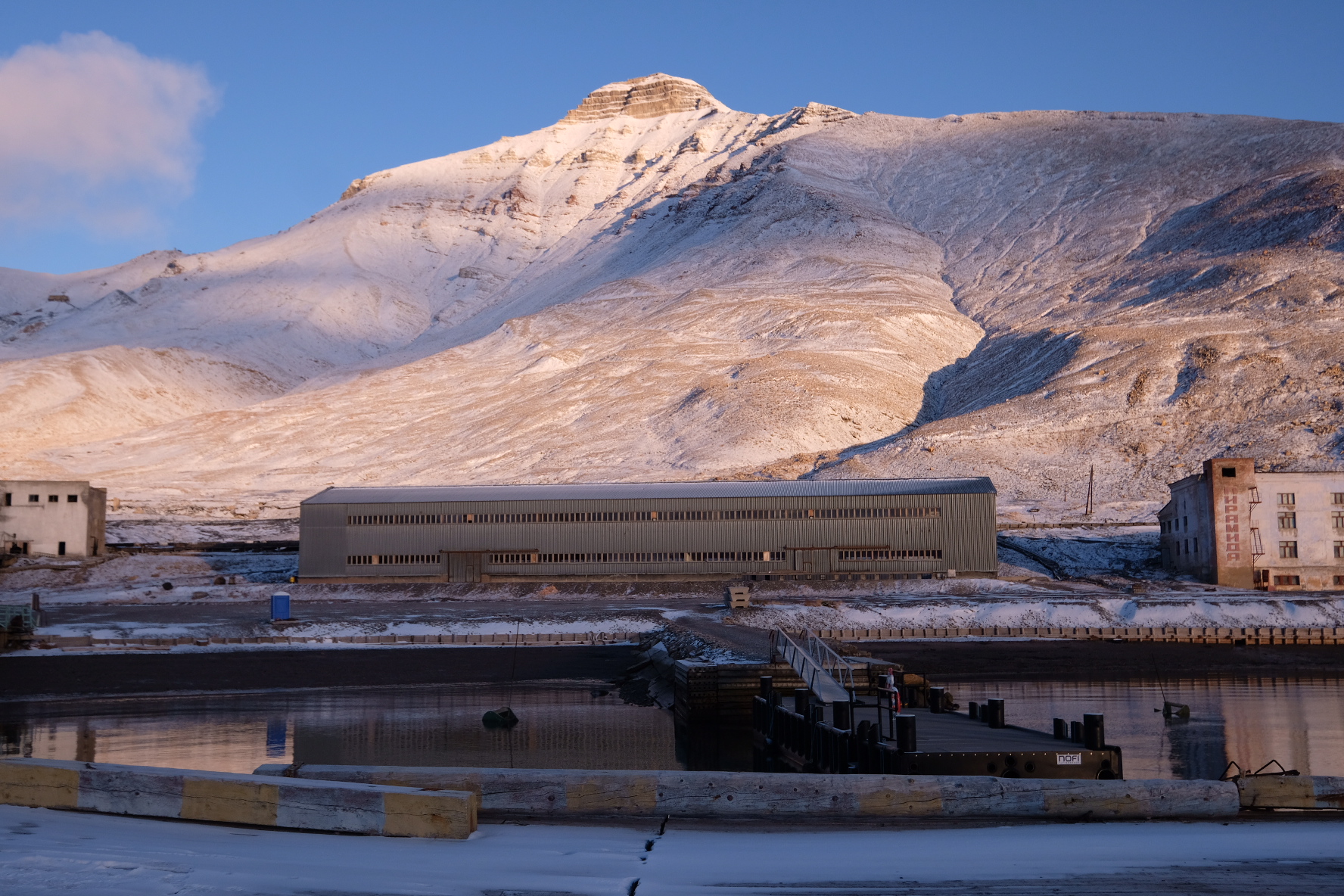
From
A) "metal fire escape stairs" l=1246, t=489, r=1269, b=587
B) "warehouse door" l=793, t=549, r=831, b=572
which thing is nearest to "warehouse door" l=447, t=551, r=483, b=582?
"warehouse door" l=793, t=549, r=831, b=572

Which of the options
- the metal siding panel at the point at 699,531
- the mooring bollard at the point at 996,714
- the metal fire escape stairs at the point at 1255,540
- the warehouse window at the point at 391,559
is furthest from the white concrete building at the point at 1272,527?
the mooring bollard at the point at 996,714

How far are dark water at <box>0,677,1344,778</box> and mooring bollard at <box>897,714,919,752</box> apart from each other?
6.82 metres

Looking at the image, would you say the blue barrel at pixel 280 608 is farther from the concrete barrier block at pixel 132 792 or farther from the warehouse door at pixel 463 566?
the concrete barrier block at pixel 132 792

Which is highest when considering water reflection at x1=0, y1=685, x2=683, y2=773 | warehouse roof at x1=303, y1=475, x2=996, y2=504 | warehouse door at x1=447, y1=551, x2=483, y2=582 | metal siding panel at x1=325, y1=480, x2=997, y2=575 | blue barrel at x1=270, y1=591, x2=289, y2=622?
warehouse roof at x1=303, y1=475, x2=996, y2=504

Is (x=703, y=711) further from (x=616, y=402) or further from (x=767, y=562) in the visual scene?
(x=616, y=402)

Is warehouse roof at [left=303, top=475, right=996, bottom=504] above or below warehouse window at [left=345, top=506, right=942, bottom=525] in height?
above

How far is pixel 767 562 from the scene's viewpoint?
252 ft

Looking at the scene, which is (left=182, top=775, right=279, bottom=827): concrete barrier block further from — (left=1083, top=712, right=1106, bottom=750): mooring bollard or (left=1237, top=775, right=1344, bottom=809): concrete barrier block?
(left=1083, top=712, right=1106, bottom=750): mooring bollard

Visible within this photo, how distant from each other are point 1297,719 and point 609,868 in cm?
3168

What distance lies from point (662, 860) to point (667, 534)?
213ft

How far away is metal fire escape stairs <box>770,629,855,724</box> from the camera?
3250cm

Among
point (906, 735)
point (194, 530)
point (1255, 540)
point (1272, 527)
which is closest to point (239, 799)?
point (906, 735)

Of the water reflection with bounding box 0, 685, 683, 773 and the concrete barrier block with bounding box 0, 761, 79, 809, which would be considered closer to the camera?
the concrete barrier block with bounding box 0, 761, 79, 809

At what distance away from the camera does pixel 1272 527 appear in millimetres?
75000
